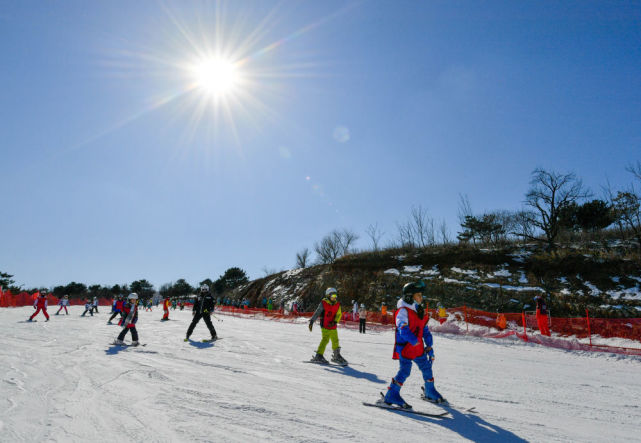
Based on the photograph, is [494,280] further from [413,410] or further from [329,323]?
[413,410]

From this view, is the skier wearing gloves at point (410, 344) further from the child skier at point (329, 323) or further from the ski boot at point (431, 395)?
the child skier at point (329, 323)

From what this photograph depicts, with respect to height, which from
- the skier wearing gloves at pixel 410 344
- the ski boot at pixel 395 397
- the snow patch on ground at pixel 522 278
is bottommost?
the ski boot at pixel 395 397

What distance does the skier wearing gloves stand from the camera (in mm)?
4648

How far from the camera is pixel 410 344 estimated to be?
4676 mm

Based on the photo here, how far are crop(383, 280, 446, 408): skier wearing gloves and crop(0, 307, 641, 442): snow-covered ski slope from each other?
0.29 metres

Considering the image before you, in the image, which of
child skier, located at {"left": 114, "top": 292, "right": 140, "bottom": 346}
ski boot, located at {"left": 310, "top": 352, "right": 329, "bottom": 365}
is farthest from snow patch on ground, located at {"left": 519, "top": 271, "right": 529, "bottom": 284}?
child skier, located at {"left": 114, "top": 292, "right": 140, "bottom": 346}

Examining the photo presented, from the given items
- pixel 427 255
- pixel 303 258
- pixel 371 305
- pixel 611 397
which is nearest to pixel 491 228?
pixel 427 255

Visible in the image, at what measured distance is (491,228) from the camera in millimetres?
42031

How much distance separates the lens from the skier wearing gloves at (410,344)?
183 inches

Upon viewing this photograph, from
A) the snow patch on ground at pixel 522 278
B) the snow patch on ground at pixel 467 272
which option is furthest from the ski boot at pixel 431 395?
the snow patch on ground at pixel 467 272

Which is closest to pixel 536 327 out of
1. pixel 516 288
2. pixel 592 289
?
pixel 516 288

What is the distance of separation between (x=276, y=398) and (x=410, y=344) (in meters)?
2.23

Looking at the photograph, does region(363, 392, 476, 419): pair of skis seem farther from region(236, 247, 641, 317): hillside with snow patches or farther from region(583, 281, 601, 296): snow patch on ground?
region(583, 281, 601, 296): snow patch on ground

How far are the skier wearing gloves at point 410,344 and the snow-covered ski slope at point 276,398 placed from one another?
291mm
